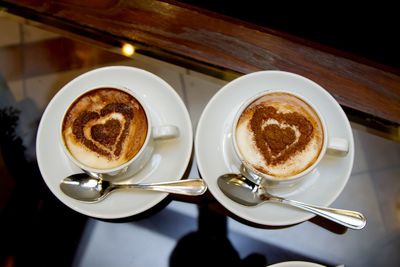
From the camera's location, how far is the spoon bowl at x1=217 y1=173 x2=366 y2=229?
2.84 ft

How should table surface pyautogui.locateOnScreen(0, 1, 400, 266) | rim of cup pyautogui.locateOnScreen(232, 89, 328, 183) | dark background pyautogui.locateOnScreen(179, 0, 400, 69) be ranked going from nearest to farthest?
rim of cup pyautogui.locateOnScreen(232, 89, 328, 183) → table surface pyautogui.locateOnScreen(0, 1, 400, 266) → dark background pyautogui.locateOnScreen(179, 0, 400, 69)

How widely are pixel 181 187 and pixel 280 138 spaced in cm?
24

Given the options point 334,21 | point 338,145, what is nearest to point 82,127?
point 338,145

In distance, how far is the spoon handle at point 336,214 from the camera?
0.85 meters

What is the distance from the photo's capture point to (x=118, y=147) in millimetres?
897

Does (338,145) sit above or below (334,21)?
below

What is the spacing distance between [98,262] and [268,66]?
64cm

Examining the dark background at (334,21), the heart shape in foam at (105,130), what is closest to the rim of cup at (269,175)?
the heart shape in foam at (105,130)

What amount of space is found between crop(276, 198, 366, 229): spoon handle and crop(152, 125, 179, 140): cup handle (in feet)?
0.86

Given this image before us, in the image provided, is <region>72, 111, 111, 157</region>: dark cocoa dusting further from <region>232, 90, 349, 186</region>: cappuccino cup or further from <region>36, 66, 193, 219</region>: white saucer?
<region>232, 90, 349, 186</region>: cappuccino cup

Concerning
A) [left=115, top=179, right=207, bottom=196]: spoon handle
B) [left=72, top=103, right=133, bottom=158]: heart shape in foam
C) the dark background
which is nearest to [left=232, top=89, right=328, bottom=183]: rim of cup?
[left=115, top=179, right=207, bottom=196]: spoon handle

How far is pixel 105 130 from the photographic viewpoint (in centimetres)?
91

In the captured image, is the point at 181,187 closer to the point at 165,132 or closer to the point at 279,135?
the point at 165,132

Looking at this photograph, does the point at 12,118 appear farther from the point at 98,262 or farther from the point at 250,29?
the point at 250,29
